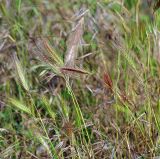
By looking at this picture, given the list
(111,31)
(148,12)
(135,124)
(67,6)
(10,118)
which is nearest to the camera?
(135,124)

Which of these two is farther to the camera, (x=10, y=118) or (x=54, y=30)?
(x=54, y=30)

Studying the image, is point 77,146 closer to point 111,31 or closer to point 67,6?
point 111,31

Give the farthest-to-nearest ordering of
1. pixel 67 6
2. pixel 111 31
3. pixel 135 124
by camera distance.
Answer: pixel 67 6
pixel 111 31
pixel 135 124

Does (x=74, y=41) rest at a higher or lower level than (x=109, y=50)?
higher

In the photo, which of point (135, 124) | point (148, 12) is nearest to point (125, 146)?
point (135, 124)

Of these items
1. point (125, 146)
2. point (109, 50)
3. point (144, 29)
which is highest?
point (144, 29)

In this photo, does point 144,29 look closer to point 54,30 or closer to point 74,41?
point 74,41
